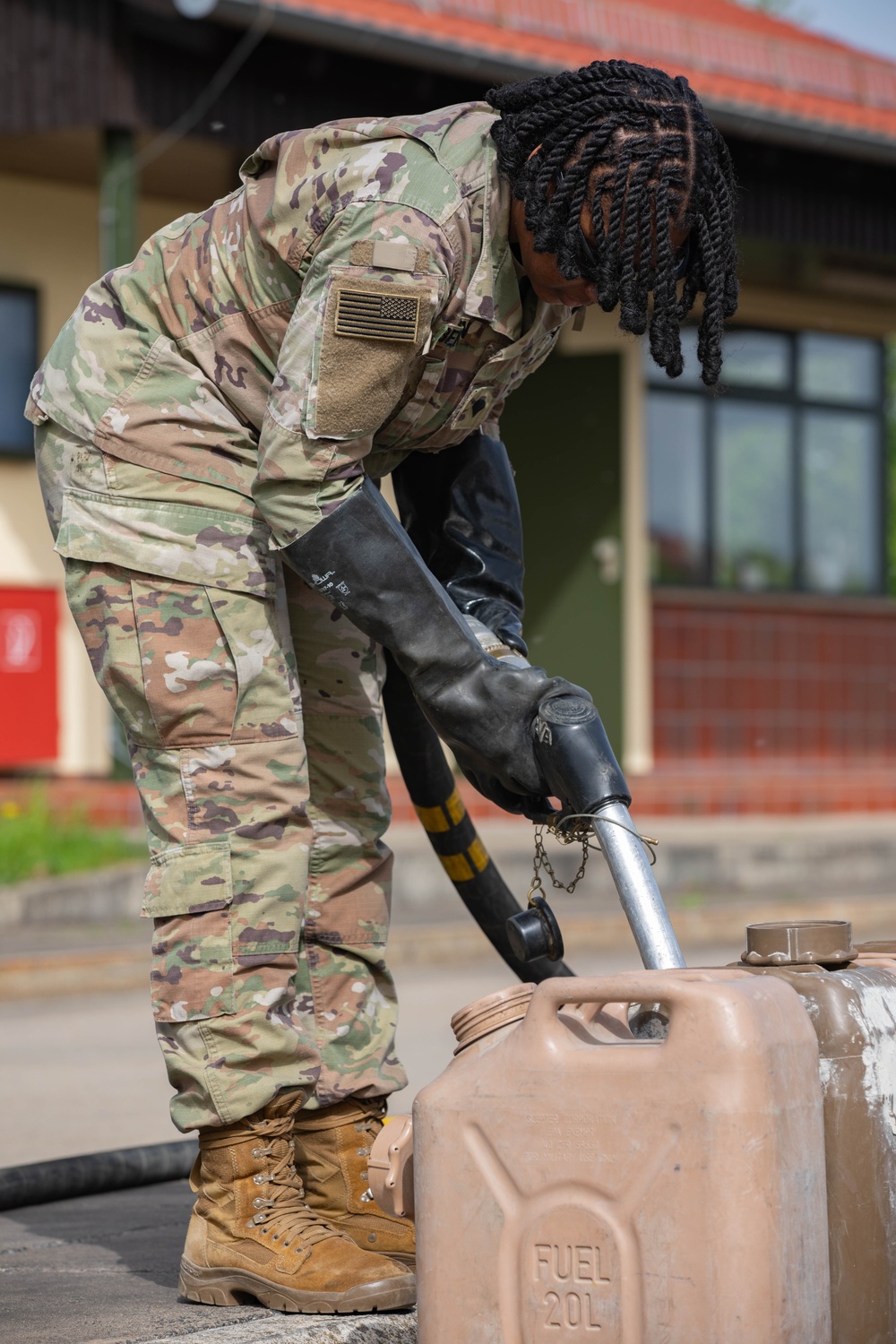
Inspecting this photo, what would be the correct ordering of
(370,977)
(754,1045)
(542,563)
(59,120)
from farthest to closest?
1. (542,563)
2. (59,120)
3. (370,977)
4. (754,1045)

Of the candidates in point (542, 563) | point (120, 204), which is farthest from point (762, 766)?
point (120, 204)

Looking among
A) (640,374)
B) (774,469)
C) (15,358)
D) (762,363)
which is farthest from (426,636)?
(762,363)

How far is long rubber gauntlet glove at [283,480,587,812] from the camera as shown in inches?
74.5

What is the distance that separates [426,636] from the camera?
76.6 inches

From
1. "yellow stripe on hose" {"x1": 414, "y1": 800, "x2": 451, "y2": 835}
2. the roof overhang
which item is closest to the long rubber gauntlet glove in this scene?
"yellow stripe on hose" {"x1": 414, "y1": 800, "x2": 451, "y2": 835}

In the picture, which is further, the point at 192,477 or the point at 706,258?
the point at 192,477

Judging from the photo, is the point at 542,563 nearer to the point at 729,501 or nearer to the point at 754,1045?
the point at 729,501

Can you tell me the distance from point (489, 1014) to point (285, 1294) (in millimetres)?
552

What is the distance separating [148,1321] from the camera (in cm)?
204

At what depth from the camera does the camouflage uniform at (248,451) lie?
1.99 m

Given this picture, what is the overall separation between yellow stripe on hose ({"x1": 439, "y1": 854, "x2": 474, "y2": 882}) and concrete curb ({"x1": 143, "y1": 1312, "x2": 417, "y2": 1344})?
2.06ft

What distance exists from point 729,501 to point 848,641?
4.36 ft

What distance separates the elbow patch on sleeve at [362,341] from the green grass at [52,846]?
581cm

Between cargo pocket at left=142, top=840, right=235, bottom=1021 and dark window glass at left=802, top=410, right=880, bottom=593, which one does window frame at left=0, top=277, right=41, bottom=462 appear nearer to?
dark window glass at left=802, top=410, right=880, bottom=593
